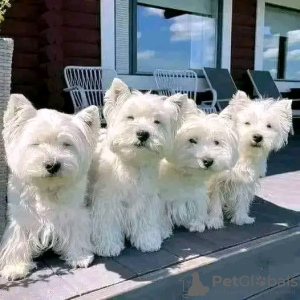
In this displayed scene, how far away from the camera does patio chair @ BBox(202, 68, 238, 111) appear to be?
5340 millimetres

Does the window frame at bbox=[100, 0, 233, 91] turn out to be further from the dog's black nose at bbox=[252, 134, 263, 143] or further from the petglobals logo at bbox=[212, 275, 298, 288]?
the petglobals logo at bbox=[212, 275, 298, 288]

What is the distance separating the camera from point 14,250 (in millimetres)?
1769

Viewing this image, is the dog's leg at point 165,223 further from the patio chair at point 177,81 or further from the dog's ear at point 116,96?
the patio chair at point 177,81

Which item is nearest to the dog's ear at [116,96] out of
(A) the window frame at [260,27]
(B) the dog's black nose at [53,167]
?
(B) the dog's black nose at [53,167]

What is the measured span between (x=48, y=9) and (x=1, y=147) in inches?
104

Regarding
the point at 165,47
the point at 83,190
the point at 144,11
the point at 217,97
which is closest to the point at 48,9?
the point at 144,11

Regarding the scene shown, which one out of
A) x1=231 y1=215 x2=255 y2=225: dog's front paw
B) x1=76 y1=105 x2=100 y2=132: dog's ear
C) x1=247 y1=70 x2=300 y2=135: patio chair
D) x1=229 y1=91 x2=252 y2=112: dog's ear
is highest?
x1=247 y1=70 x2=300 y2=135: patio chair

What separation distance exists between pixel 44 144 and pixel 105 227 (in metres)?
0.60

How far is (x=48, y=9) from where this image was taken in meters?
4.03

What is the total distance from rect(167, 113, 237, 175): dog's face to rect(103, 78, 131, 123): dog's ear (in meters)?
0.37

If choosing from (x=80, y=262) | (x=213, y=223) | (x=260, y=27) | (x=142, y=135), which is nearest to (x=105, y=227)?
(x=80, y=262)

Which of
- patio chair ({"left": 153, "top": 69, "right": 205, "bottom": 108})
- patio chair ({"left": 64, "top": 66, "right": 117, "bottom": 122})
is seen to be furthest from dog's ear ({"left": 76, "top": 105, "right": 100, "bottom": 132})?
patio chair ({"left": 153, "top": 69, "right": 205, "bottom": 108})

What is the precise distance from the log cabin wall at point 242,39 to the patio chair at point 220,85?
490 millimetres

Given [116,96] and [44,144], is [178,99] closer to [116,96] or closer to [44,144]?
[116,96]
